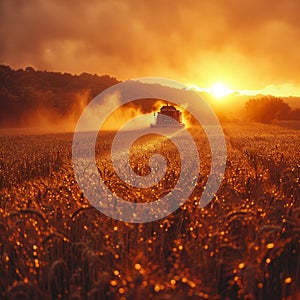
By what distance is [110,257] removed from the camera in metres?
4.05

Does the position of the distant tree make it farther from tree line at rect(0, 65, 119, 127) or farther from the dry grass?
the dry grass

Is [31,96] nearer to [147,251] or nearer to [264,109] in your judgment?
[264,109]

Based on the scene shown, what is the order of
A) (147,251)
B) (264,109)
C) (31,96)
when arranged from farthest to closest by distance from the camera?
1. (264,109)
2. (31,96)
3. (147,251)

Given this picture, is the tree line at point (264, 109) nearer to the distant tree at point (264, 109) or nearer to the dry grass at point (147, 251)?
the distant tree at point (264, 109)

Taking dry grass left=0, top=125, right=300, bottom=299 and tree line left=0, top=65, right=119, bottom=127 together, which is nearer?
dry grass left=0, top=125, right=300, bottom=299

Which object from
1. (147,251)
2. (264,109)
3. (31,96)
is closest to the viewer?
(147,251)

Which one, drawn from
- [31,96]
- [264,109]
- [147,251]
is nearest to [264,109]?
[264,109]

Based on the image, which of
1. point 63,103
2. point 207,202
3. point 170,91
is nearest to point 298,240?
point 207,202

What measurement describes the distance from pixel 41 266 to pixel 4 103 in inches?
2104

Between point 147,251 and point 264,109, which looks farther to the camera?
point 264,109

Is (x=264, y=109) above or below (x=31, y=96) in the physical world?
above

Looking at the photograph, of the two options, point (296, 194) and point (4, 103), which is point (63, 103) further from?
point (296, 194)

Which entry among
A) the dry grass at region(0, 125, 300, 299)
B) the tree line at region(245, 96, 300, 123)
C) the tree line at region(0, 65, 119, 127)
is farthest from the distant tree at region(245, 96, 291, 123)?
the dry grass at region(0, 125, 300, 299)

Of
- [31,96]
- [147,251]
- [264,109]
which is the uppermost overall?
[264,109]
